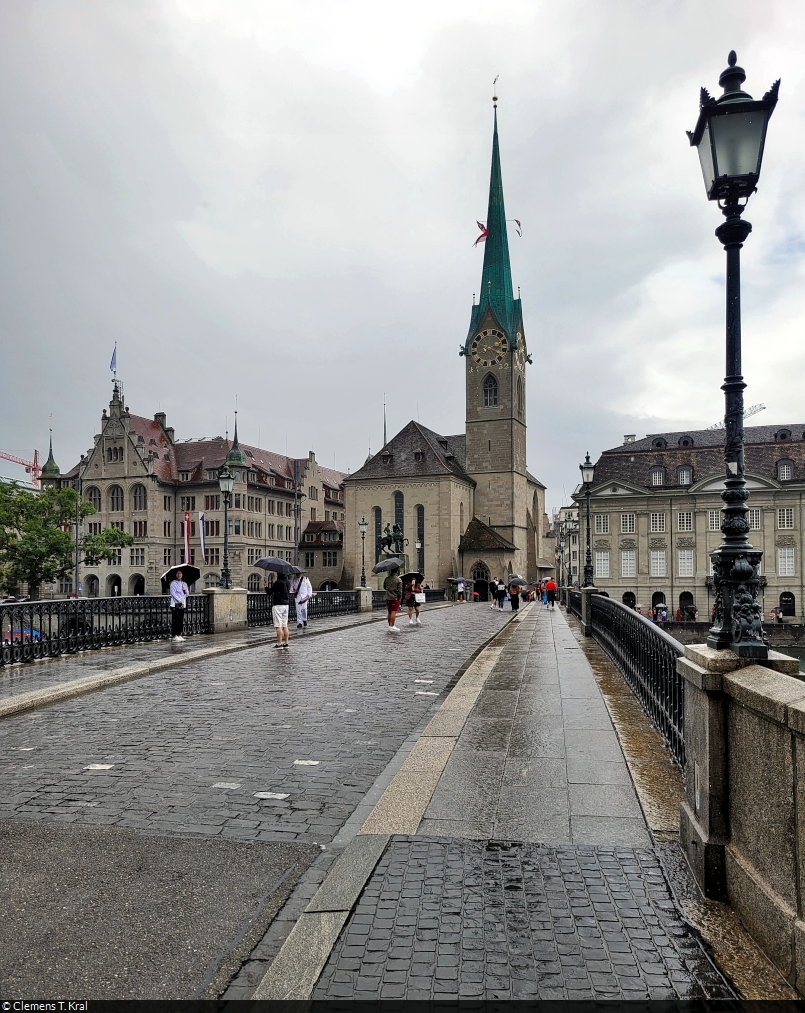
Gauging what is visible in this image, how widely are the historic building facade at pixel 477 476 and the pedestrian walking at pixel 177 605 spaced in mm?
49558

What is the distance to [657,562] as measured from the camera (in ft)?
222

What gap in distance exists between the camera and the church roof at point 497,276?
246 feet

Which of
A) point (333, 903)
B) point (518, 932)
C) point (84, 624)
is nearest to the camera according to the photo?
point (518, 932)

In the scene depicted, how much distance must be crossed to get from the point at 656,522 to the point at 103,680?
6357cm

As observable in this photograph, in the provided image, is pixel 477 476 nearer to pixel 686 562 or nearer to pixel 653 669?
pixel 686 562

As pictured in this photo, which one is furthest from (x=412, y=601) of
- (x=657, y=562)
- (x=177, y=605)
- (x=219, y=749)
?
(x=657, y=562)

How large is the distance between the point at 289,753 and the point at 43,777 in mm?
1992

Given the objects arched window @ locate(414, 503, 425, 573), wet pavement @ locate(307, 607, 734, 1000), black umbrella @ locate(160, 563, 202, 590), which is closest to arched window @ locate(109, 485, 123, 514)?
arched window @ locate(414, 503, 425, 573)

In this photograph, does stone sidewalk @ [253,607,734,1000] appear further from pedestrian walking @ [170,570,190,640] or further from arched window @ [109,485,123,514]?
arched window @ [109,485,123,514]

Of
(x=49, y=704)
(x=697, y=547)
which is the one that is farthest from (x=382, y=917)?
(x=697, y=547)

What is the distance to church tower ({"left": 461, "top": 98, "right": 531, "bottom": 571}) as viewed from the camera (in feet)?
238

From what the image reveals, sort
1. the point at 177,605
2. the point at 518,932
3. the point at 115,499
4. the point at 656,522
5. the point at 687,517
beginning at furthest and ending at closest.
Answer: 1. the point at 115,499
2. the point at 656,522
3. the point at 687,517
4. the point at 177,605
5. the point at 518,932

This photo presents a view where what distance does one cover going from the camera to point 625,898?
3658 mm

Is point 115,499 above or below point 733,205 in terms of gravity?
above
